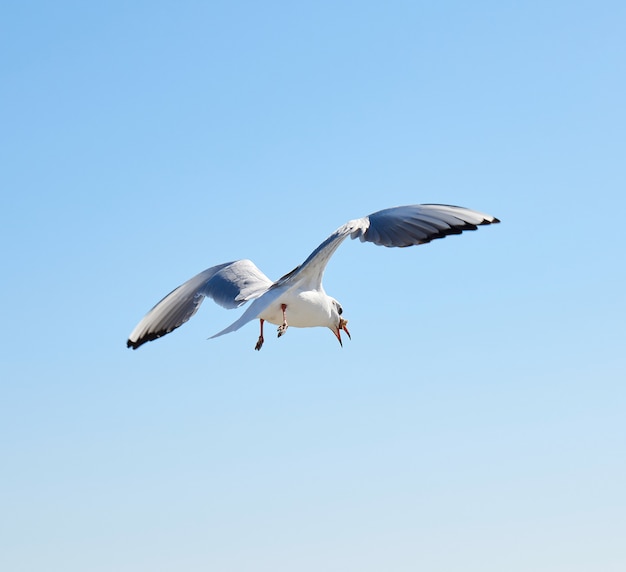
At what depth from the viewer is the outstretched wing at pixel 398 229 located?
10.3m

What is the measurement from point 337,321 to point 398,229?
5.08 feet

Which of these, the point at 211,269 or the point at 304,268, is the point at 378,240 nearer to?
the point at 304,268

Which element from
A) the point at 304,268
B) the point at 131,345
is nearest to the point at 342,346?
the point at 304,268

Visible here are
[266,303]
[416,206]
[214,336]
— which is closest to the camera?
[214,336]

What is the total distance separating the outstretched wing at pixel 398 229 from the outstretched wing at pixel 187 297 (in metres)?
1.19

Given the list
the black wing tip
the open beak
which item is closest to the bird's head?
the open beak

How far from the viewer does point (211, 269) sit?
12289 mm

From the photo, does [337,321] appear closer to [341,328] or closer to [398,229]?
[341,328]

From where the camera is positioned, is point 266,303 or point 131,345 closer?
point 266,303

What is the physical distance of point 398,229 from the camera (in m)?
10.5

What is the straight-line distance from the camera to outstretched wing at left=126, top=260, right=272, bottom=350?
11.6 metres

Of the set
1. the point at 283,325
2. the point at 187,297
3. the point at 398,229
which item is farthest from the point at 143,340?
the point at 398,229

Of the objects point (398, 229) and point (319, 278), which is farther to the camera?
point (319, 278)

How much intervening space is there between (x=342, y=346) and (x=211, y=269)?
1887mm
